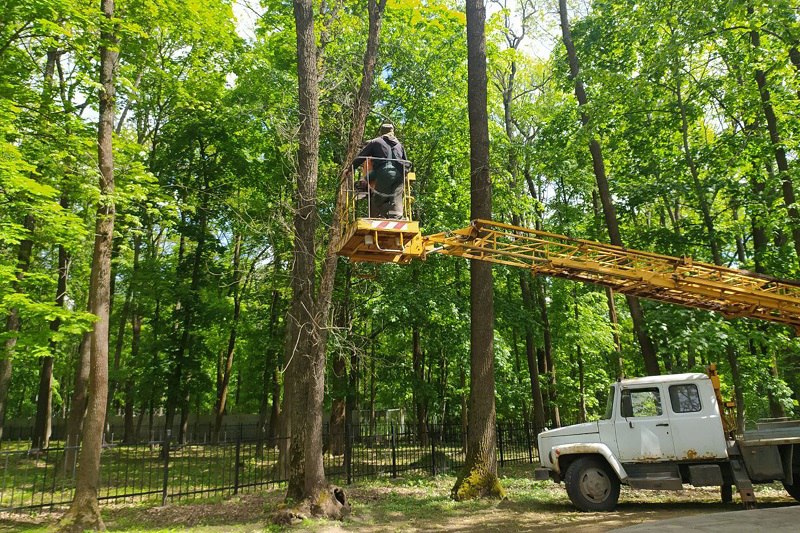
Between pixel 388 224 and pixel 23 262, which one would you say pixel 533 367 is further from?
pixel 23 262

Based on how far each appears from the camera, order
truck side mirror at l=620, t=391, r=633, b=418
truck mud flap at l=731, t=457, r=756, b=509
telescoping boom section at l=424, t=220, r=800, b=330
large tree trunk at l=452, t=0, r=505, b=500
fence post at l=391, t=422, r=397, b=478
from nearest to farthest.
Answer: telescoping boom section at l=424, t=220, r=800, b=330 < truck mud flap at l=731, t=457, r=756, b=509 < truck side mirror at l=620, t=391, r=633, b=418 < large tree trunk at l=452, t=0, r=505, b=500 < fence post at l=391, t=422, r=397, b=478

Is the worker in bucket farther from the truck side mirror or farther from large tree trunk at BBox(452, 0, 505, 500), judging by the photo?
the truck side mirror

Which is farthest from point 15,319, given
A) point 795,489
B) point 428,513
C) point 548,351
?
point 795,489

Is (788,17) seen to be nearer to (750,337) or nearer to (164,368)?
(750,337)

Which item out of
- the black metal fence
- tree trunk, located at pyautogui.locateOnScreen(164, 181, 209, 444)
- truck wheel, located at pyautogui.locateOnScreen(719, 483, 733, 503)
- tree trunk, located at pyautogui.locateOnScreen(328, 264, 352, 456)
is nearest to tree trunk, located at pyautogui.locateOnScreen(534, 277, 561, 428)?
the black metal fence

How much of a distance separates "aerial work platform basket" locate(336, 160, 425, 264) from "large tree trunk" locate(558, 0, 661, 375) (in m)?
8.41

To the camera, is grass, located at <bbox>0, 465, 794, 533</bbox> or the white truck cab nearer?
grass, located at <bbox>0, 465, 794, 533</bbox>

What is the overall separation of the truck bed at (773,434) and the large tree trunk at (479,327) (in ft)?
15.9

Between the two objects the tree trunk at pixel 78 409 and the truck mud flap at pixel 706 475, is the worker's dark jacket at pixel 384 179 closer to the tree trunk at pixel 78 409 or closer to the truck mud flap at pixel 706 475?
the truck mud flap at pixel 706 475

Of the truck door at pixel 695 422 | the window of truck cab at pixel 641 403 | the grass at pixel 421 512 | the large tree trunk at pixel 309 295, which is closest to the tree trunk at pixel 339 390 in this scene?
the grass at pixel 421 512

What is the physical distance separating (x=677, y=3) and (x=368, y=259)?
38.0 feet

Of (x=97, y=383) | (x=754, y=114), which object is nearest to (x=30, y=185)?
(x=97, y=383)

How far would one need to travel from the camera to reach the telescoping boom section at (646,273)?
29.9 ft

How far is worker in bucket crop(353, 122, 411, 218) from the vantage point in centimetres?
773
